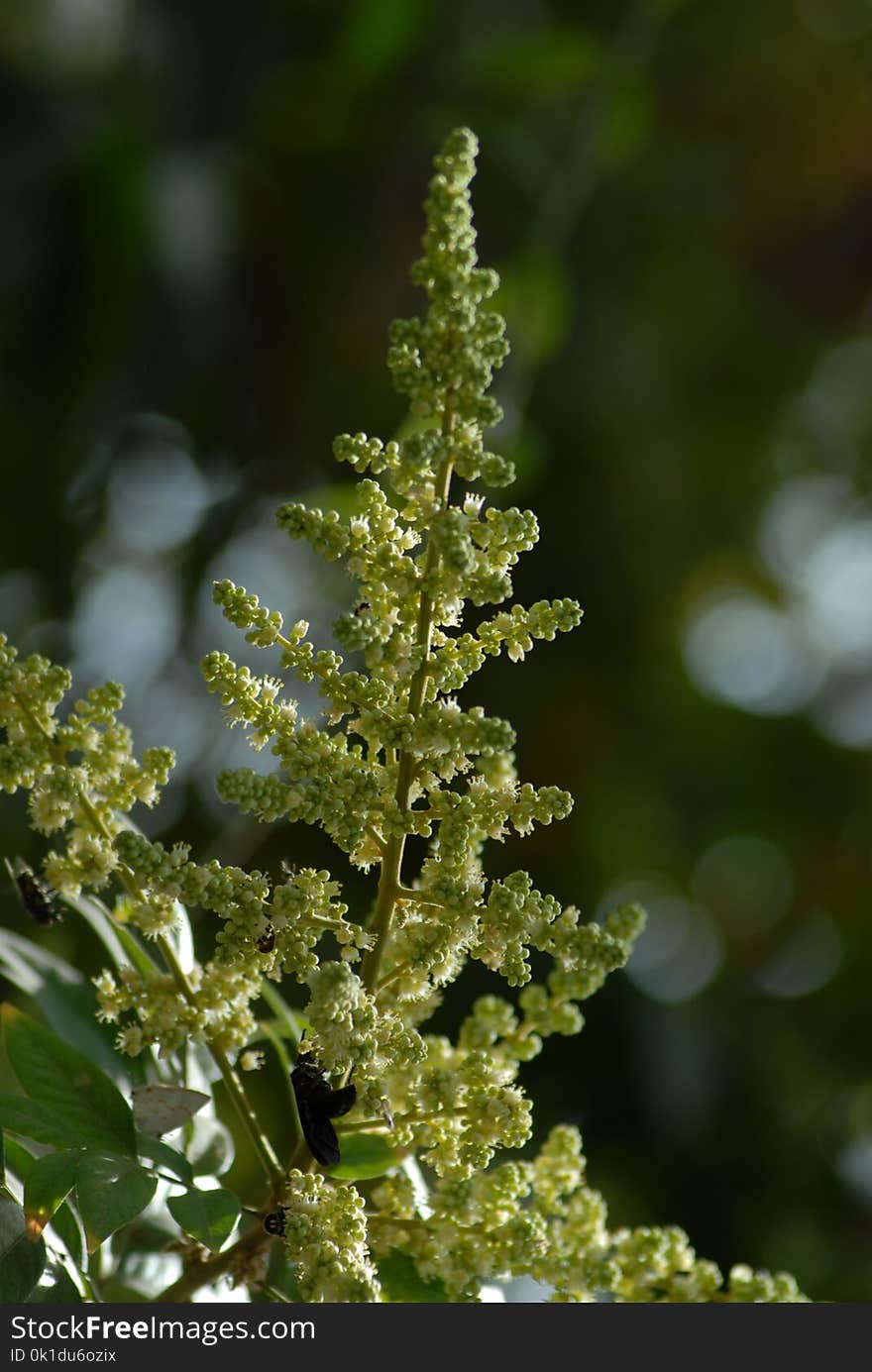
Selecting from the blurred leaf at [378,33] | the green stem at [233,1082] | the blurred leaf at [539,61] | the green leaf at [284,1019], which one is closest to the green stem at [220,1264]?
the green stem at [233,1082]

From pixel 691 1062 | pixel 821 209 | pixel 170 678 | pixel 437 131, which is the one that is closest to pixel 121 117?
pixel 437 131

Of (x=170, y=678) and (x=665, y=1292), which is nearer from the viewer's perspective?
(x=665, y=1292)

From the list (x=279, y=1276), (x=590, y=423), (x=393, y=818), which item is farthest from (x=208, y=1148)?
(x=590, y=423)

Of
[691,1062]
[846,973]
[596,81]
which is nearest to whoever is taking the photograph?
[596,81]

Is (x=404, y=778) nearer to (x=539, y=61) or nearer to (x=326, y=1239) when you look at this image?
(x=326, y=1239)

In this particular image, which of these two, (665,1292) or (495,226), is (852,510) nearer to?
(495,226)

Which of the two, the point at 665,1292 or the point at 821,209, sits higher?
the point at 821,209

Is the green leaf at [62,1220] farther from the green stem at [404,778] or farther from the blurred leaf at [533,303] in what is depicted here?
the blurred leaf at [533,303]

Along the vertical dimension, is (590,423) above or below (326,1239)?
above

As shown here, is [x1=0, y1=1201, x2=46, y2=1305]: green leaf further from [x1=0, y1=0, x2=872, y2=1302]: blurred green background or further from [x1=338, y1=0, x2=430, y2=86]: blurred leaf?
[x1=338, y1=0, x2=430, y2=86]: blurred leaf
